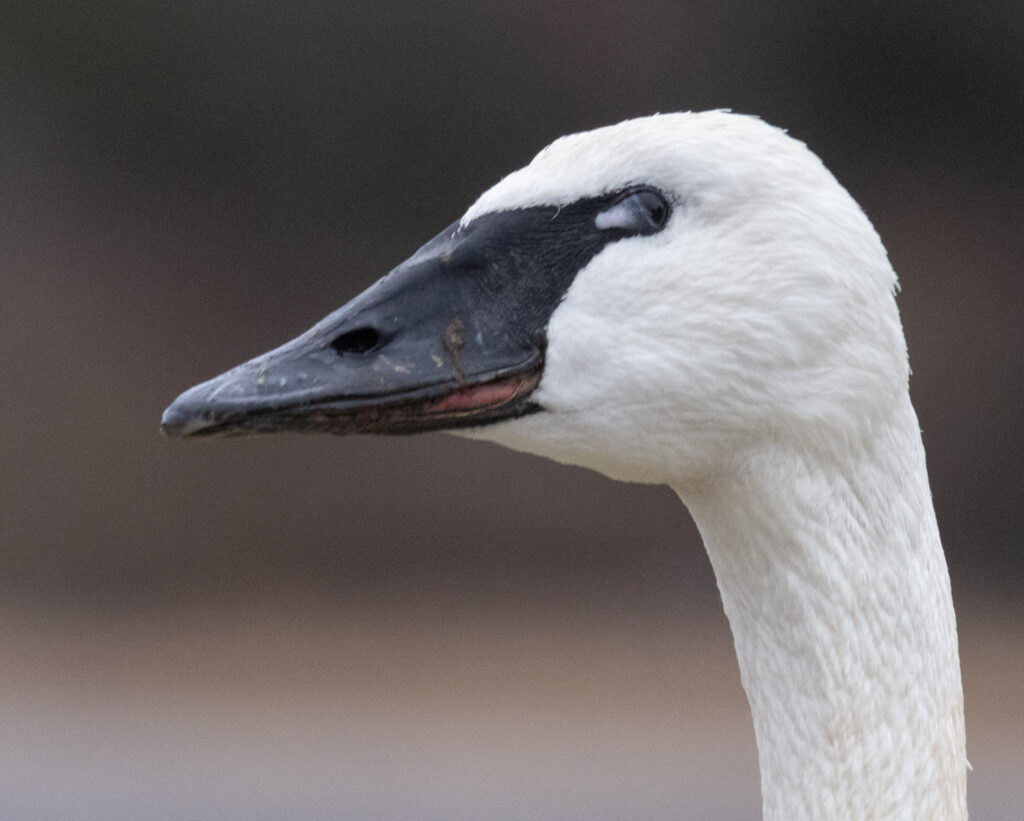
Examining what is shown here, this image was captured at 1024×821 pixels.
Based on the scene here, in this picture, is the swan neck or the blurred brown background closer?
the swan neck

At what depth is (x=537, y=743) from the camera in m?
4.90

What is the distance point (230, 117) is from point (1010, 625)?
356 centimetres

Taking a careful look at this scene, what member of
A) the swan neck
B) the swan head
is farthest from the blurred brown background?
the swan head

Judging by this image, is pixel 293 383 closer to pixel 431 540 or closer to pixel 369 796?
pixel 369 796

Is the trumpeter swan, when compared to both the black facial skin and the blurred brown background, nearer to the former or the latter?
the black facial skin

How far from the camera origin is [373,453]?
5.75m

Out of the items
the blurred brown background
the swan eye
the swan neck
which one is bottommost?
the swan neck

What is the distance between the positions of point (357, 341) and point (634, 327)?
30cm

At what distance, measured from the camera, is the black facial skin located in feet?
4.68

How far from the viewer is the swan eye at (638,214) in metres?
1.47

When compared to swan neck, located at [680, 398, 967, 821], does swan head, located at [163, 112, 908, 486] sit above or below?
above

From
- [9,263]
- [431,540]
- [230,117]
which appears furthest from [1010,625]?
[9,263]

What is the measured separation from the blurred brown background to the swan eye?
3380mm

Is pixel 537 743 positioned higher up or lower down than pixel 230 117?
lower down
